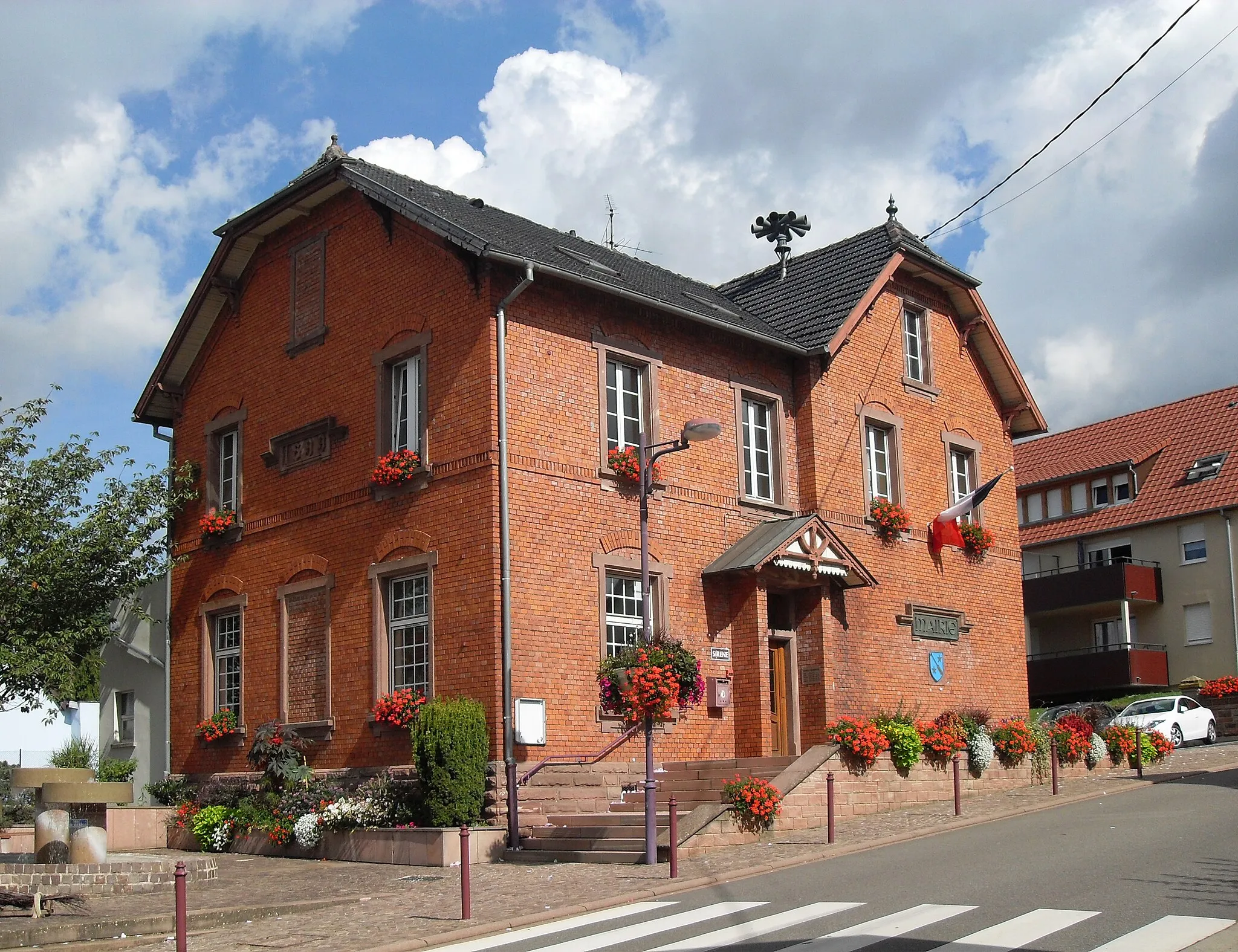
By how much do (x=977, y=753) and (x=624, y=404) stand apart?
7.69 meters

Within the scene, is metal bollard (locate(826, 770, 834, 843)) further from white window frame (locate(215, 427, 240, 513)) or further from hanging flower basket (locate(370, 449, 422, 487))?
white window frame (locate(215, 427, 240, 513))

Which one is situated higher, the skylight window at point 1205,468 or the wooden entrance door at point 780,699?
the skylight window at point 1205,468

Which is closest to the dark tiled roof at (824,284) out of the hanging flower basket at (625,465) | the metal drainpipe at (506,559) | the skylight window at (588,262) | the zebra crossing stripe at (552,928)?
the skylight window at (588,262)

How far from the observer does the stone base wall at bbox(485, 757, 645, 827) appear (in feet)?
58.7

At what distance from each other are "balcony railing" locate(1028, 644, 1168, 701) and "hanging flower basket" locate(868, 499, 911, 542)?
63.1 ft

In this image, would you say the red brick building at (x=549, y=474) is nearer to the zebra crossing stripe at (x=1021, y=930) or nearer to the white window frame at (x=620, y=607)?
the white window frame at (x=620, y=607)

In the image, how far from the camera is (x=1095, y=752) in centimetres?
2445

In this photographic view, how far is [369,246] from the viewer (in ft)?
71.5

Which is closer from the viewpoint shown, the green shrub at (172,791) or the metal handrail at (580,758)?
the metal handrail at (580,758)

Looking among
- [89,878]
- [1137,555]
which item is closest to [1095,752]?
[89,878]

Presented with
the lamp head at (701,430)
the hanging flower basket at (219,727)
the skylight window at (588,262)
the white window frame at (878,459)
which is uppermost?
the skylight window at (588,262)

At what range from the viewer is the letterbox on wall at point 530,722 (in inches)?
705

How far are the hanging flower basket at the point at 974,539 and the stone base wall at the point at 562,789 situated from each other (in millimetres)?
9178

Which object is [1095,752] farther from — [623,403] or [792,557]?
[623,403]
